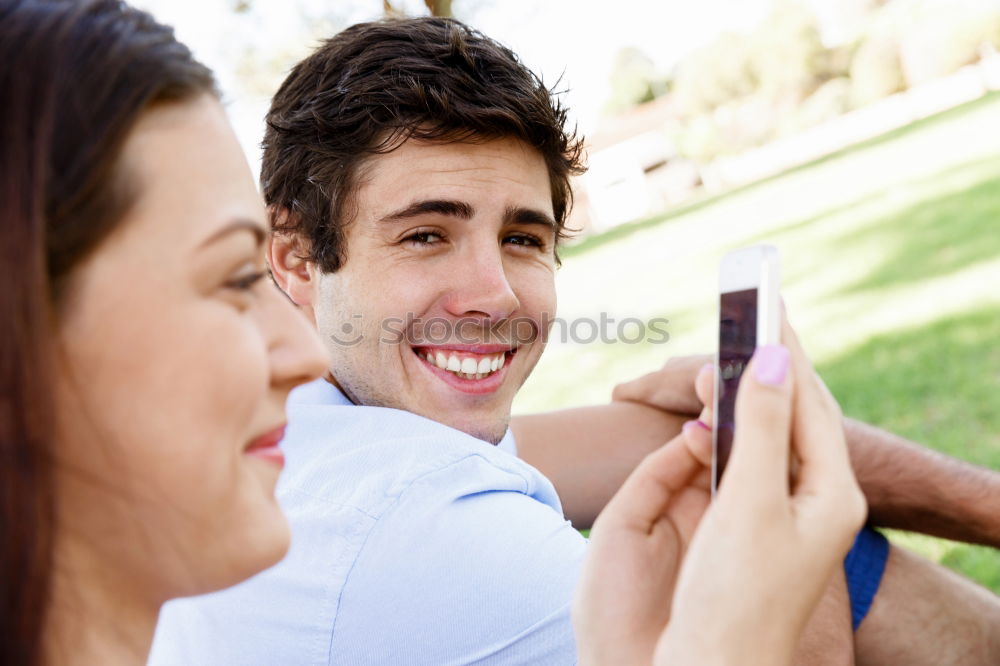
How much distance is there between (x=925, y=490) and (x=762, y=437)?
1.92 metres

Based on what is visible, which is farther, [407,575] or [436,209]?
[436,209]

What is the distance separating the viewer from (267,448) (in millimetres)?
1237

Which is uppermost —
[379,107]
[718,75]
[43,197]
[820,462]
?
[718,75]

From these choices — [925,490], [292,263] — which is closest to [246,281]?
[292,263]

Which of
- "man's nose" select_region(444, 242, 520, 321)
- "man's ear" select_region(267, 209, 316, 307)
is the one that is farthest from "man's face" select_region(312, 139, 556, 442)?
"man's ear" select_region(267, 209, 316, 307)

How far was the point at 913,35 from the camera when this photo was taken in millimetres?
31359

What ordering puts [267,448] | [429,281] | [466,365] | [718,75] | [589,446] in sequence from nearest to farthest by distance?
[267,448], [429,281], [466,365], [589,446], [718,75]

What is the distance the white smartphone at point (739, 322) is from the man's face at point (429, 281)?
1253mm

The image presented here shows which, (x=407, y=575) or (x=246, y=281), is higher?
(x=246, y=281)


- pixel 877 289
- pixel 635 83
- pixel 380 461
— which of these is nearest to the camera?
pixel 380 461

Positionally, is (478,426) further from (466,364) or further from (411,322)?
(411,322)

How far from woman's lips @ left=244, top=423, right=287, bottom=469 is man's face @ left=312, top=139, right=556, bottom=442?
132 cm

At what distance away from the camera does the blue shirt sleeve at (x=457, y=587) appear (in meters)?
1.66

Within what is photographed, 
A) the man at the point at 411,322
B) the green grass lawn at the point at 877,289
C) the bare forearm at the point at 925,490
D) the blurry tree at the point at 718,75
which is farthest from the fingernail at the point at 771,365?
the blurry tree at the point at 718,75
